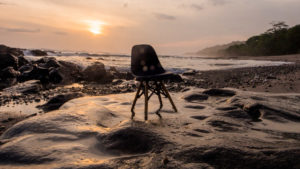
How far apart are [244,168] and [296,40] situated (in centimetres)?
7015

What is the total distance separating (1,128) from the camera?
4.38 meters

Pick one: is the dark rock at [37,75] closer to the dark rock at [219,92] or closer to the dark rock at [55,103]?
the dark rock at [55,103]

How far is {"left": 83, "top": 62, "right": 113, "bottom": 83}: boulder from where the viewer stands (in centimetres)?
1242

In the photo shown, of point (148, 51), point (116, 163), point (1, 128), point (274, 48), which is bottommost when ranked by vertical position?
point (1, 128)

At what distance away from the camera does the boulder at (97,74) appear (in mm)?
12422

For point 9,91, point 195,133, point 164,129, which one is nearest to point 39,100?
point 9,91

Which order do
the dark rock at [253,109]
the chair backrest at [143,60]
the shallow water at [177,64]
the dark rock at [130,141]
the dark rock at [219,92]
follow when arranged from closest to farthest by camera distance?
the dark rock at [130,141] → the chair backrest at [143,60] → the dark rock at [253,109] → the dark rock at [219,92] → the shallow water at [177,64]

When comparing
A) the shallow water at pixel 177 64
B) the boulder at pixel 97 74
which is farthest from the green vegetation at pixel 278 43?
the boulder at pixel 97 74

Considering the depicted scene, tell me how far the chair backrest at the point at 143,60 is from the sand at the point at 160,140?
3.08 feet

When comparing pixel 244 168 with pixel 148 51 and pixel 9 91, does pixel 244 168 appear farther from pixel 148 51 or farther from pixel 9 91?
pixel 9 91

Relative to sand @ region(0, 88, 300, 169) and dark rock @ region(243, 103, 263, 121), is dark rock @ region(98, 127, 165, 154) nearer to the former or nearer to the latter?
sand @ region(0, 88, 300, 169)

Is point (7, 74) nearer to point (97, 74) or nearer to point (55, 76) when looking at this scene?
point (55, 76)

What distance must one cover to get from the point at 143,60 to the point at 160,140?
1862 millimetres

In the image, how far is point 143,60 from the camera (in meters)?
4.12
